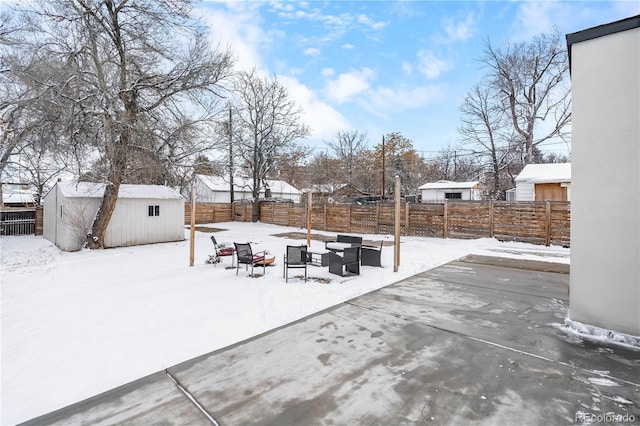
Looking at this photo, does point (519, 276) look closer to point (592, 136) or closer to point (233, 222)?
point (592, 136)

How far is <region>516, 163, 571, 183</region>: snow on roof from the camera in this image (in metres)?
14.3

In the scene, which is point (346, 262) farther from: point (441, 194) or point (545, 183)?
point (441, 194)

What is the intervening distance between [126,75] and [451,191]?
2151 centimetres

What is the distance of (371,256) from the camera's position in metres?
7.69

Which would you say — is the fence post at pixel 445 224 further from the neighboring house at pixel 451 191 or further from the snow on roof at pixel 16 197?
the snow on roof at pixel 16 197

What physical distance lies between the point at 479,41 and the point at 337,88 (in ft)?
40.3

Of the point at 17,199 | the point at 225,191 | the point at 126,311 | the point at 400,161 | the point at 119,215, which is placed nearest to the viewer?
the point at 126,311

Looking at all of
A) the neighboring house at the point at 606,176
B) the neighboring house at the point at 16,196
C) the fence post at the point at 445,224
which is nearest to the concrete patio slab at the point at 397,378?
the neighboring house at the point at 606,176

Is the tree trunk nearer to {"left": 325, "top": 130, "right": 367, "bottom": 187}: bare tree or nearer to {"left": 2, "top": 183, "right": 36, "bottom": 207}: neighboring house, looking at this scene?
{"left": 2, "top": 183, "right": 36, "bottom": 207}: neighboring house

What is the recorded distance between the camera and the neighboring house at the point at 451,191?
75.5 feet

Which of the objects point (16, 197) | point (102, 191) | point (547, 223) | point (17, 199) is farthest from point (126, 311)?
point (16, 197)

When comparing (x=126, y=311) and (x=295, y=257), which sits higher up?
(x=295, y=257)

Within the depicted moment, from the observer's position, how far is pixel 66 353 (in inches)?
131

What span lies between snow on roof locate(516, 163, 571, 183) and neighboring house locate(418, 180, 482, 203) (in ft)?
21.6
